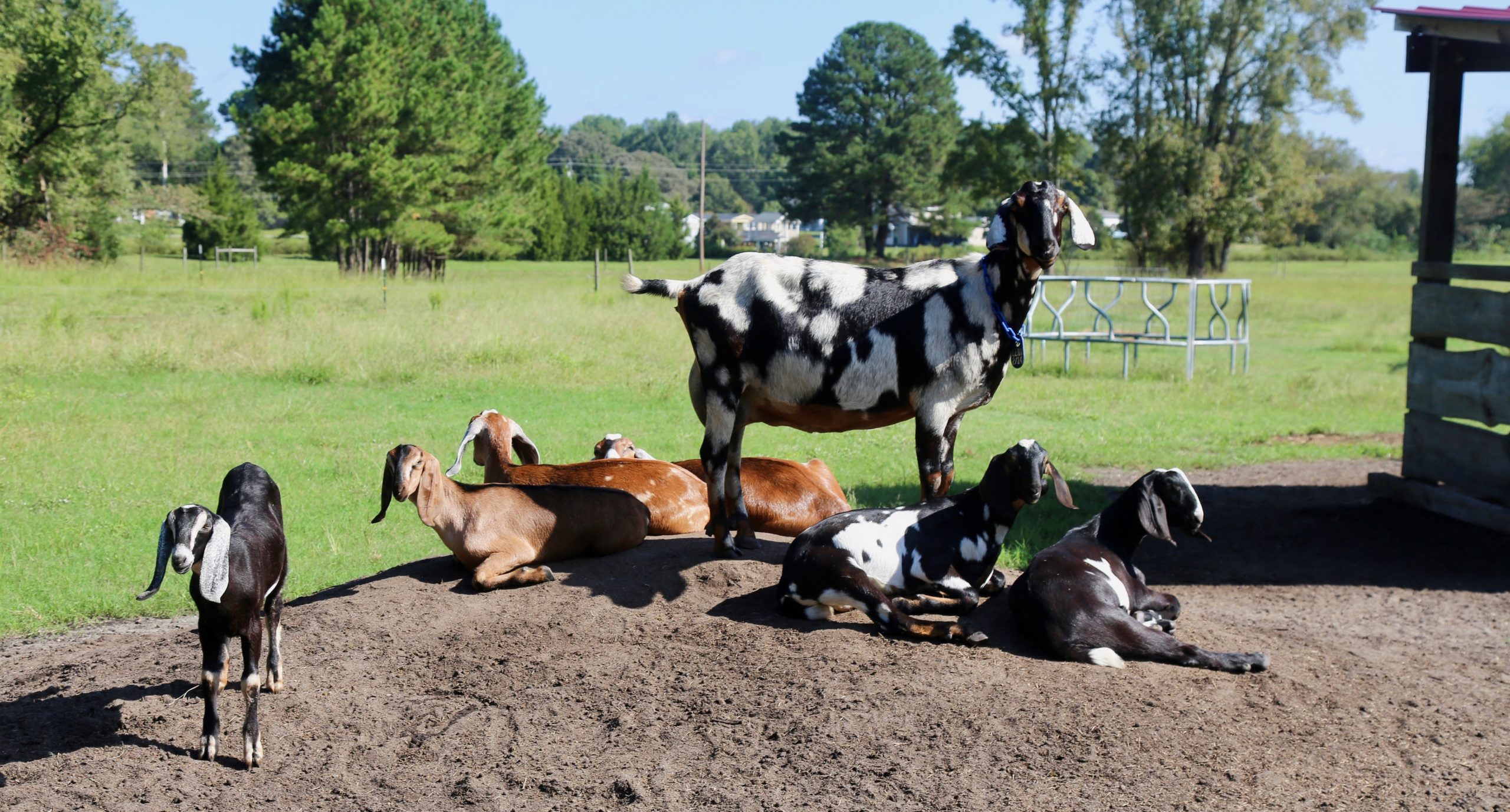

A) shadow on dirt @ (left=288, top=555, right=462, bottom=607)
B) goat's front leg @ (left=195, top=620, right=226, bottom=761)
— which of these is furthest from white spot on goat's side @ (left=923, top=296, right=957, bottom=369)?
goat's front leg @ (left=195, top=620, right=226, bottom=761)

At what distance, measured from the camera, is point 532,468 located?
8555 millimetres

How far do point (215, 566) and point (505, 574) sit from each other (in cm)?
214

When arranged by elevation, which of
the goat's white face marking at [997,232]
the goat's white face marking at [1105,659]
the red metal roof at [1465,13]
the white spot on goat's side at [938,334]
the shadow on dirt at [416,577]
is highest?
the red metal roof at [1465,13]

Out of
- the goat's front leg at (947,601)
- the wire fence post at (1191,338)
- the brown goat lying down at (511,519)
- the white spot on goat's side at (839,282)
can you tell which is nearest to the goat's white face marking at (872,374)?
the white spot on goat's side at (839,282)

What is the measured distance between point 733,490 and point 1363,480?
8.48 meters

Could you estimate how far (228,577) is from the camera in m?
4.92

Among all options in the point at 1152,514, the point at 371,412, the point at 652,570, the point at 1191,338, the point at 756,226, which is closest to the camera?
the point at 1152,514

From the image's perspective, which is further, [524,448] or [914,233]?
[914,233]

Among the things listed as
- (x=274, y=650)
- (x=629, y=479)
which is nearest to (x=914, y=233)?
(x=629, y=479)

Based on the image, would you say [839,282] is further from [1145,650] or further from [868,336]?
[1145,650]

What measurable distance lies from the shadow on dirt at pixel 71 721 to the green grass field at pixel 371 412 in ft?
5.62

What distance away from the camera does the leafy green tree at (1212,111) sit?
4866 cm

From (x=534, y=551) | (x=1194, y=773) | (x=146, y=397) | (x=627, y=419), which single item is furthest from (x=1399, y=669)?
(x=146, y=397)

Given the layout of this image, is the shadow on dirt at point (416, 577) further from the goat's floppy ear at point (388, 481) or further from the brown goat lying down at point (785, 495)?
the brown goat lying down at point (785, 495)
